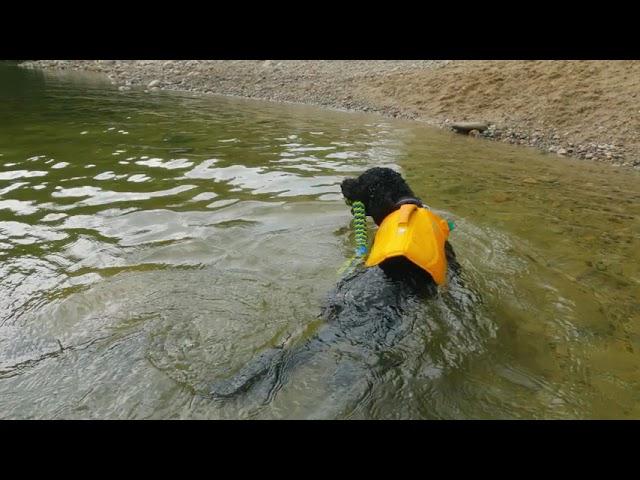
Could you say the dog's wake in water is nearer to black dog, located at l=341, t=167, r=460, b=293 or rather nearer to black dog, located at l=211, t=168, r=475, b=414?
black dog, located at l=211, t=168, r=475, b=414

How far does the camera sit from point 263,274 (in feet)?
17.0

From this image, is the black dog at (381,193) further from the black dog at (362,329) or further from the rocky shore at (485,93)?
the rocky shore at (485,93)

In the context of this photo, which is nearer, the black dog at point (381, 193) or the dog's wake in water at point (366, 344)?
the dog's wake in water at point (366, 344)

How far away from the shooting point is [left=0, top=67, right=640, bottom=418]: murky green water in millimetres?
3299

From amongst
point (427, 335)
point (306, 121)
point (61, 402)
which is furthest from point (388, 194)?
point (306, 121)

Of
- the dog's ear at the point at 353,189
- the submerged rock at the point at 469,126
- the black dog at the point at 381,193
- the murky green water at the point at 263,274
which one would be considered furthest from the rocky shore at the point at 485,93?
the dog's ear at the point at 353,189

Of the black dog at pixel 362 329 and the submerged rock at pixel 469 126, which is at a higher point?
the black dog at pixel 362 329

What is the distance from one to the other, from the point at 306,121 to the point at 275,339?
11.4 m

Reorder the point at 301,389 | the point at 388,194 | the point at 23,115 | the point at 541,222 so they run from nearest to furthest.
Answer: the point at 301,389, the point at 388,194, the point at 541,222, the point at 23,115

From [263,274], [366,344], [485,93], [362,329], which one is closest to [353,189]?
[263,274]

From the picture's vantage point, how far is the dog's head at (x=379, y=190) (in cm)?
516
